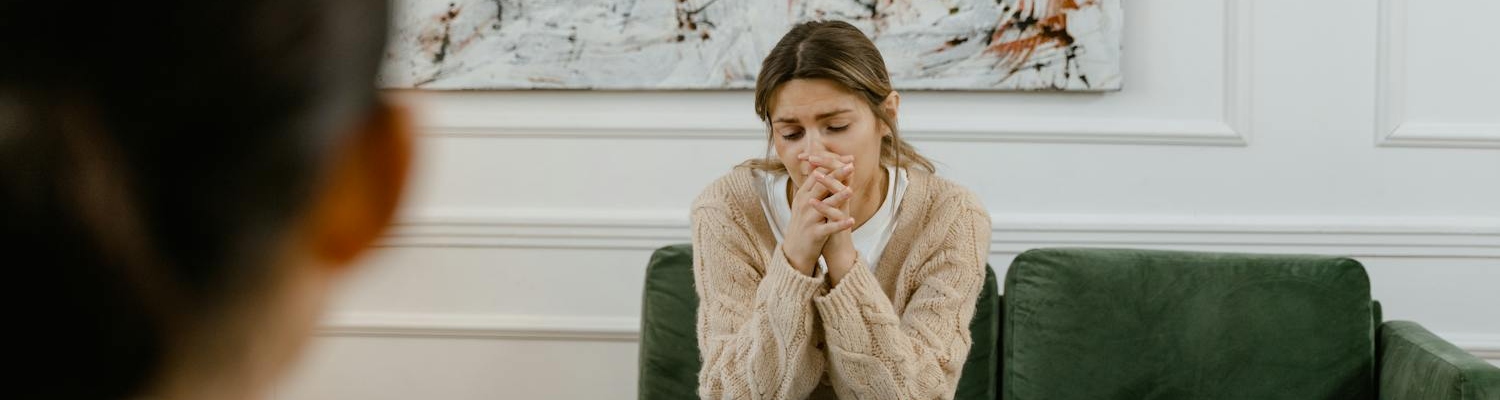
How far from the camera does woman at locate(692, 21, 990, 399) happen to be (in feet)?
6.53

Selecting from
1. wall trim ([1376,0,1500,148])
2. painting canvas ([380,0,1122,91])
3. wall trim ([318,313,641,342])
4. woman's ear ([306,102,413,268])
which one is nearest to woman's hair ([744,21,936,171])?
painting canvas ([380,0,1122,91])

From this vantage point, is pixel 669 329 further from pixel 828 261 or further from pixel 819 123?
pixel 819 123

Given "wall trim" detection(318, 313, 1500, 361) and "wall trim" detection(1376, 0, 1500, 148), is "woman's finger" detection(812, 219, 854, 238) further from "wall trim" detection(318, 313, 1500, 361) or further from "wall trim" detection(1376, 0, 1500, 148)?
"wall trim" detection(1376, 0, 1500, 148)

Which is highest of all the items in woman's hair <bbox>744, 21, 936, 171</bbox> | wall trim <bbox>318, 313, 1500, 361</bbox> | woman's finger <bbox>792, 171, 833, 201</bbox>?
woman's hair <bbox>744, 21, 936, 171</bbox>

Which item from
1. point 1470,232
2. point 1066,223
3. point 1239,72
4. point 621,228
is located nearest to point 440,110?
point 621,228

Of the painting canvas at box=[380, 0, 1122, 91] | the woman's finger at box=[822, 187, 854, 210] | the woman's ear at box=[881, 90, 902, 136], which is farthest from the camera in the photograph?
the painting canvas at box=[380, 0, 1122, 91]

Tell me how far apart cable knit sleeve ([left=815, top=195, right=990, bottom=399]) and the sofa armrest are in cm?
73

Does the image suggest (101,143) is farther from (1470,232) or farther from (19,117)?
(1470,232)

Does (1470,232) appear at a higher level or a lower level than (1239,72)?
lower

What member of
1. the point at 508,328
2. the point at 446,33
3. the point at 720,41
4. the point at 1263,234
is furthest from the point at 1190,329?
the point at 446,33

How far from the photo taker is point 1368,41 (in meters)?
2.71

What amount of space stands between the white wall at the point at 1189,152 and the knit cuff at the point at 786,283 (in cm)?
77

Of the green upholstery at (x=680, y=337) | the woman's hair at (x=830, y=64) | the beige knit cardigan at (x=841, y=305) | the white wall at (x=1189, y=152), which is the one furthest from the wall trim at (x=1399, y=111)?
the woman's hair at (x=830, y=64)

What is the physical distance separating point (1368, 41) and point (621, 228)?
1.57 metres
